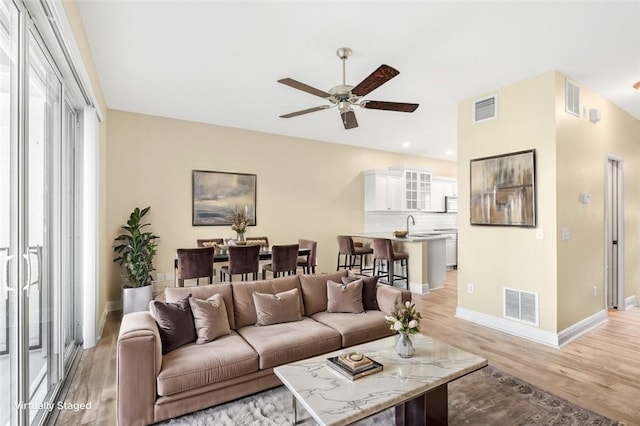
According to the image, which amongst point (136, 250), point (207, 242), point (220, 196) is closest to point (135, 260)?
point (136, 250)

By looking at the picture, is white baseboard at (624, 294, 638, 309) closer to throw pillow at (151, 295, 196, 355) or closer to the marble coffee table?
the marble coffee table

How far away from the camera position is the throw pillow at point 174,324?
248 centimetres

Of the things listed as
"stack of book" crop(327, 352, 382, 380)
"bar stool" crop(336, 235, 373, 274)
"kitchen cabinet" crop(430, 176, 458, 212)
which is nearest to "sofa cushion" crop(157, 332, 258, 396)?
"stack of book" crop(327, 352, 382, 380)

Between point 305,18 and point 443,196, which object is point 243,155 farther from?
point 443,196

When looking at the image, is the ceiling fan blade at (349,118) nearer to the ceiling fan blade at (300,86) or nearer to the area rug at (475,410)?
the ceiling fan blade at (300,86)

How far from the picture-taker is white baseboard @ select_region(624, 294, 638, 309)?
4.84 m

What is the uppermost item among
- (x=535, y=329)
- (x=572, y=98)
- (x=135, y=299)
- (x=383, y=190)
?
(x=572, y=98)

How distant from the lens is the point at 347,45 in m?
3.00

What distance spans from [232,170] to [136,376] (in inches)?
161

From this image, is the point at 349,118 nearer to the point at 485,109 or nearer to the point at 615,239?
the point at 485,109

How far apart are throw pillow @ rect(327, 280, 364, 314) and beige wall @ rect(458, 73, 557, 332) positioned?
1848mm

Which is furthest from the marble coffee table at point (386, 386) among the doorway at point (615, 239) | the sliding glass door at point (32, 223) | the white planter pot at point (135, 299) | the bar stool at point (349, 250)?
the doorway at point (615, 239)

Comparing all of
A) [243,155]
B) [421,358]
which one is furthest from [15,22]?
[243,155]

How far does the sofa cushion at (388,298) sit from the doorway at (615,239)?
3661 mm
